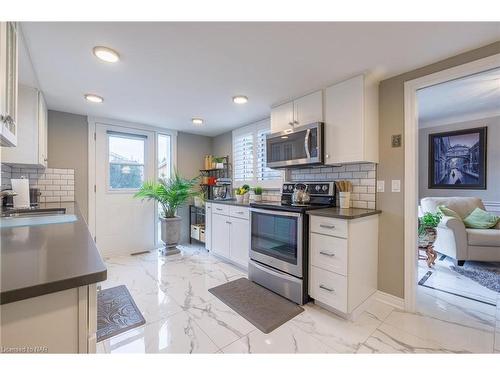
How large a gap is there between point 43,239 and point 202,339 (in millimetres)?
1212

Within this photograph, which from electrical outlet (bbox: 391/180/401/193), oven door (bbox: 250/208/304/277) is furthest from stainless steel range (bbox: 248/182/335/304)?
electrical outlet (bbox: 391/180/401/193)

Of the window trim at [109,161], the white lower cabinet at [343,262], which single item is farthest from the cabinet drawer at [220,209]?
the white lower cabinet at [343,262]

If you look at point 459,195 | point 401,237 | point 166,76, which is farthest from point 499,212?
point 166,76

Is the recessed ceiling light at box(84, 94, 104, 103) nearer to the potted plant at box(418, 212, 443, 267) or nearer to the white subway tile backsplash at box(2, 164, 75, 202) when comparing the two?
the white subway tile backsplash at box(2, 164, 75, 202)

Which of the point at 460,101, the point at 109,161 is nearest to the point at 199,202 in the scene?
the point at 109,161

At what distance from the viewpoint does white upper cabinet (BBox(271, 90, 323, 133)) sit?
233 centimetres

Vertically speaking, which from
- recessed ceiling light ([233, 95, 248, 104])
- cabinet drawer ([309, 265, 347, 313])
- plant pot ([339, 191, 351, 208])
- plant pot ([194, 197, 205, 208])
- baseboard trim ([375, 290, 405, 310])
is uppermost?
recessed ceiling light ([233, 95, 248, 104])

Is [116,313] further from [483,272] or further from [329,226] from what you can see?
[483,272]

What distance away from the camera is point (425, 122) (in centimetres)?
434

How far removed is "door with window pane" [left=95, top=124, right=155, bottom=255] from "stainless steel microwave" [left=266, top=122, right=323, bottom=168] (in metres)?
2.20

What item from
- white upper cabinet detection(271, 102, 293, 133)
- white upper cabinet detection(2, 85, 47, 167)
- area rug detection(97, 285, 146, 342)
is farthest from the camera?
white upper cabinet detection(271, 102, 293, 133)

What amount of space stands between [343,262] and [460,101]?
3.33m

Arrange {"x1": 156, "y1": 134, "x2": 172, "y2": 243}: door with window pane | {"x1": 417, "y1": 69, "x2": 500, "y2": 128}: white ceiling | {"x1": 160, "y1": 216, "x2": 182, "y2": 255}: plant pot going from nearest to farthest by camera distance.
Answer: {"x1": 417, "y1": 69, "x2": 500, "y2": 128}: white ceiling, {"x1": 160, "y1": 216, "x2": 182, "y2": 255}: plant pot, {"x1": 156, "y1": 134, "x2": 172, "y2": 243}: door with window pane
